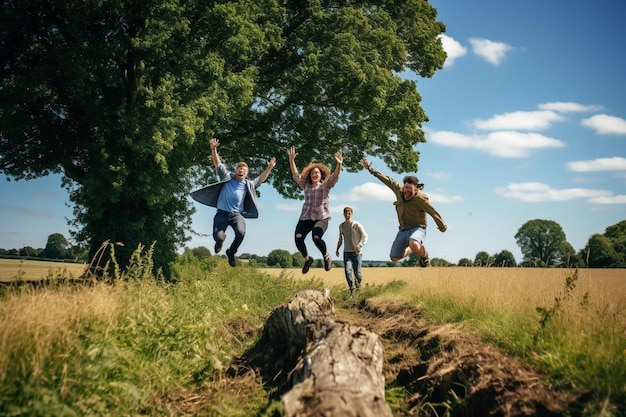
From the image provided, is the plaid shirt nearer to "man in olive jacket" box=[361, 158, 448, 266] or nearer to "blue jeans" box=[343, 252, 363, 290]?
"man in olive jacket" box=[361, 158, 448, 266]

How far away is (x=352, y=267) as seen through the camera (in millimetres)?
12938

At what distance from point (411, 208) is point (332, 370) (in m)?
5.99

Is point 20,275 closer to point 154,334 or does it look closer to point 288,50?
point 154,334

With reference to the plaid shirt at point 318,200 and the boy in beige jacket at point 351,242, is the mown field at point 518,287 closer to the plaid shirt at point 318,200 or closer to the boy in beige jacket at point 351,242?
the boy in beige jacket at point 351,242

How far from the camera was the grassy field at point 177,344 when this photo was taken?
383 cm

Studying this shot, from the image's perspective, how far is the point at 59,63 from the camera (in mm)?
12742

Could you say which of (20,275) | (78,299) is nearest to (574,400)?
(78,299)

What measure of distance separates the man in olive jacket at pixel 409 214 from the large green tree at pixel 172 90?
5871 mm

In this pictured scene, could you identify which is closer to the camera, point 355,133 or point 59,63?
point 59,63

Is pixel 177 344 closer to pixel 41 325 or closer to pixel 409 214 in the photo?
pixel 41 325

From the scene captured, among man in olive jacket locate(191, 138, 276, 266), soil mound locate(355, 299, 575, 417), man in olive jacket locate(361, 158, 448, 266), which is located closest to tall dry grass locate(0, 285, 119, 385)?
soil mound locate(355, 299, 575, 417)

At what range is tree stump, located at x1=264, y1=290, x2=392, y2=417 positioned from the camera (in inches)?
135

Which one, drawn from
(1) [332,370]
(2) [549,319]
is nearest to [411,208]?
(2) [549,319]

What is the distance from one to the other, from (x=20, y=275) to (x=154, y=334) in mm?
1821
